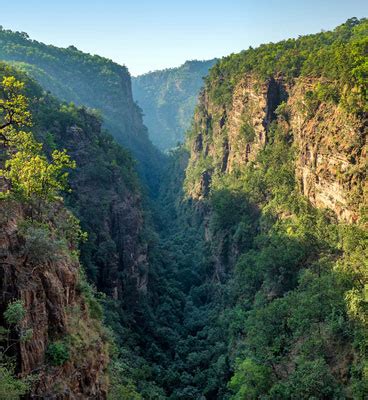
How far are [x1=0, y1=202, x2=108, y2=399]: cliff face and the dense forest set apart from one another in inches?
3.3

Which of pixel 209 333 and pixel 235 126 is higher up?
pixel 235 126

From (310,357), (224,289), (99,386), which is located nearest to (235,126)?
Result: (224,289)

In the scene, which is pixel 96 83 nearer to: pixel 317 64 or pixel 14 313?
pixel 317 64

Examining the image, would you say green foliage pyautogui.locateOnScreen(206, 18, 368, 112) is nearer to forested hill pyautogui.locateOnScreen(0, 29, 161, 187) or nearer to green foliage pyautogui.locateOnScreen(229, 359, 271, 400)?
green foliage pyautogui.locateOnScreen(229, 359, 271, 400)

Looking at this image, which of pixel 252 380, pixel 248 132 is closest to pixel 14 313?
pixel 252 380

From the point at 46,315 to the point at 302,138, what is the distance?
36790mm

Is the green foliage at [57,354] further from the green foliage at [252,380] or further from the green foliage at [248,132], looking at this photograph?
the green foliage at [248,132]

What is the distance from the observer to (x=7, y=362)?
56.0ft

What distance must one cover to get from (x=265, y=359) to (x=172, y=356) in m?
14.4

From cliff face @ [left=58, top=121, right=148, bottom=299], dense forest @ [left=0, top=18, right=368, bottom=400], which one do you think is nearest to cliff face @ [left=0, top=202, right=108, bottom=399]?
dense forest @ [left=0, top=18, right=368, bottom=400]

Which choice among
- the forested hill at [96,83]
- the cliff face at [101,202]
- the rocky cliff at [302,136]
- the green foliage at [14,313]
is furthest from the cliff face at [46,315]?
the forested hill at [96,83]

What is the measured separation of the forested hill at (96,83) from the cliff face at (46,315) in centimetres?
10187

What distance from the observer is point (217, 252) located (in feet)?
208

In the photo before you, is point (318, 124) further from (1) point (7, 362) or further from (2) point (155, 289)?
(1) point (7, 362)
